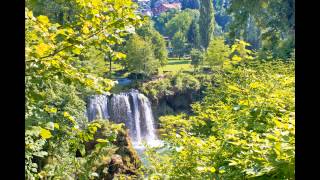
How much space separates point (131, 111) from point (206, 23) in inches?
1351

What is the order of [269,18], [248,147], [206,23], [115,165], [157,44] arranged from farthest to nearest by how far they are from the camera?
[206,23], [157,44], [269,18], [115,165], [248,147]

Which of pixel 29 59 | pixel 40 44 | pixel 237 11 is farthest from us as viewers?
pixel 237 11

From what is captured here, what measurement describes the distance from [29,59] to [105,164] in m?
10.3

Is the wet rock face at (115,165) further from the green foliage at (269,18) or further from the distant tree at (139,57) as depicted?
the distant tree at (139,57)

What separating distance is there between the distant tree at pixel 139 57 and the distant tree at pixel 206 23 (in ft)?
81.3

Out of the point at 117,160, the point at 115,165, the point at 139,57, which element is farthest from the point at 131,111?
the point at 115,165

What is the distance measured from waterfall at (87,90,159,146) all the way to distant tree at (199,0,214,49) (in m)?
31.4

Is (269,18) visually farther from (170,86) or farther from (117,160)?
(170,86)

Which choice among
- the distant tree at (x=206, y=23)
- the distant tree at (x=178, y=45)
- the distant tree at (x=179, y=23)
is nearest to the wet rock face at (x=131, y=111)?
the distant tree at (x=206, y=23)

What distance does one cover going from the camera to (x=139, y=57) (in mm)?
37938
